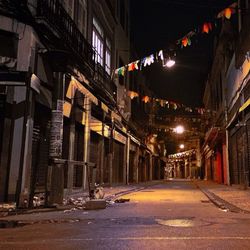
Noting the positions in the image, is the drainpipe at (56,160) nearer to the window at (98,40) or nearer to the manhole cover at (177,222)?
the manhole cover at (177,222)

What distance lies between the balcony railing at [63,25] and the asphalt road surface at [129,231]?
669 centimetres

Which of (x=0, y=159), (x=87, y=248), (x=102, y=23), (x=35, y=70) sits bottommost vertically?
(x=87, y=248)

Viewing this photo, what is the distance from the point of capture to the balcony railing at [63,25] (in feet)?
40.8

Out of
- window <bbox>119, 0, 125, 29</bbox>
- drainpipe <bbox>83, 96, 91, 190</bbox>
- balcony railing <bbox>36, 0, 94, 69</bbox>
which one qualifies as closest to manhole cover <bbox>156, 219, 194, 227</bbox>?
balcony railing <bbox>36, 0, 94, 69</bbox>

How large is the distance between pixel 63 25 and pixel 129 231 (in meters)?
9.64

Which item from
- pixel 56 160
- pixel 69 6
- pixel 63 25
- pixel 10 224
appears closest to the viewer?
pixel 10 224

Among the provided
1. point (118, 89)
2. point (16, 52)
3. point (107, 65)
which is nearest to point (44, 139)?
point (16, 52)

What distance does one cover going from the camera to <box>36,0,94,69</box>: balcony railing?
40.8 ft

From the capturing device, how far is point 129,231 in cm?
698

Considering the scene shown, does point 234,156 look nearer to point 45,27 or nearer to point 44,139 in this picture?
point 44,139

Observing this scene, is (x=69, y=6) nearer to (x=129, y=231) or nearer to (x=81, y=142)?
(x=81, y=142)

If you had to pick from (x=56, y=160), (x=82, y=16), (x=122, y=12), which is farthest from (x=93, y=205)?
(x=122, y=12)

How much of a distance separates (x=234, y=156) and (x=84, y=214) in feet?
56.1

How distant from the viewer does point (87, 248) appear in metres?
5.53
